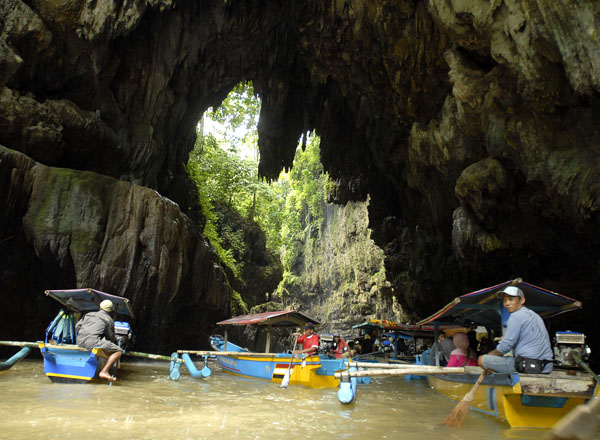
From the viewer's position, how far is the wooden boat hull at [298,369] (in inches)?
385

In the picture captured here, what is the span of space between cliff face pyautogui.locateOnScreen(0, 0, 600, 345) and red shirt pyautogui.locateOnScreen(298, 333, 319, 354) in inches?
189

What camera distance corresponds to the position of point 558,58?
282 inches

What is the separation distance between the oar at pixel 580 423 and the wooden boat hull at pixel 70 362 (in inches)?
300

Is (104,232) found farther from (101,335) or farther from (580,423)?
(580,423)

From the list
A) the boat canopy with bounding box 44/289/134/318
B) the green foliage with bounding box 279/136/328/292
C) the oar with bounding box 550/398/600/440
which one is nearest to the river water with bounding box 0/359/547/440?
the boat canopy with bounding box 44/289/134/318

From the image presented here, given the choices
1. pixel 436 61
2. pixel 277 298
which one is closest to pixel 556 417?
pixel 436 61

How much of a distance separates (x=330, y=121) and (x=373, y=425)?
14.9 meters

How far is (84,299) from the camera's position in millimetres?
10062

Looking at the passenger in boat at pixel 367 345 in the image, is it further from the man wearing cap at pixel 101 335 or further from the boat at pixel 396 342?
the man wearing cap at pixel 101 335

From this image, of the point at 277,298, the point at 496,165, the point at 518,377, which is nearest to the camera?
the point at 518,377

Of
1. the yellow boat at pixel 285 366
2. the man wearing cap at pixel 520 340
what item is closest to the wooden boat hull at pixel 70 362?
the yellow boat at pixel 285 366

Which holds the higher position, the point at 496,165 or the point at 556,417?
the point at 496,165

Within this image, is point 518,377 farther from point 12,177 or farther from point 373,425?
point 12,177

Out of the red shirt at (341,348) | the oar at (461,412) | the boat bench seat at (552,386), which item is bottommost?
the oar at (461,412)
